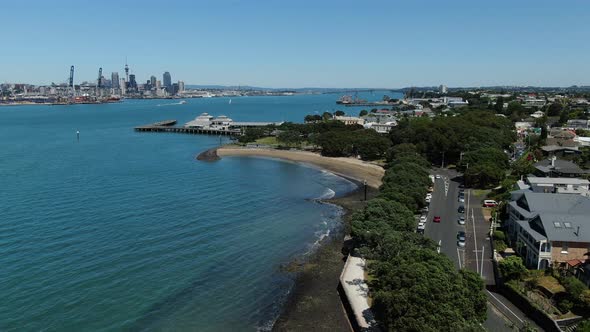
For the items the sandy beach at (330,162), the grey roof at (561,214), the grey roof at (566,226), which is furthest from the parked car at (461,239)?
the sandy beach at (330,162)

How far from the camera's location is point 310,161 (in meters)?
65.6

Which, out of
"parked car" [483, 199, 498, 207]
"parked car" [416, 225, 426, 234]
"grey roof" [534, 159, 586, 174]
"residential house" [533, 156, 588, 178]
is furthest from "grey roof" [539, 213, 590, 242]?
"grey roof" [534, 159, 586, 174]

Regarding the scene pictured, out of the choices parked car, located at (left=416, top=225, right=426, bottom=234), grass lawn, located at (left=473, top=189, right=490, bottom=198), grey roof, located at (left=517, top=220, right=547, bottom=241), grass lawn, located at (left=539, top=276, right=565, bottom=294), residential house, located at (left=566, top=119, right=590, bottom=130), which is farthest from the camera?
residential house, located at (left=566, top=119, right=590, bottom=130)

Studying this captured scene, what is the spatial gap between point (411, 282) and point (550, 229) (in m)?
10.6

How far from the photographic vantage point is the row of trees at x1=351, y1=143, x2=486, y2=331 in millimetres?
17031

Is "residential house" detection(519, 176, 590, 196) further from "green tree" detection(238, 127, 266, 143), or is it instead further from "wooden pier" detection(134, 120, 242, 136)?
"wooden pier" detection(134, 120, 242, 136)

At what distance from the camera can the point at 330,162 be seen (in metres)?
63.1

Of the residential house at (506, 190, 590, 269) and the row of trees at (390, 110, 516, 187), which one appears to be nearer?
the residential house at (506, 190, 590, 269)

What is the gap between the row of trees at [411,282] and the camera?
17.0 m

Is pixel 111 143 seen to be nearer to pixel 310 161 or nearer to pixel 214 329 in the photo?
pixel 310 161

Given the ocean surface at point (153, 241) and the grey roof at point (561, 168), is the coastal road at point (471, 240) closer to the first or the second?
the grey roof at point (561, 168)

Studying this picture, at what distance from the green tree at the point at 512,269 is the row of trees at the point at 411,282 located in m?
3.38

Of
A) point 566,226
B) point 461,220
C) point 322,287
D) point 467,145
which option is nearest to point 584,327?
point 566,226

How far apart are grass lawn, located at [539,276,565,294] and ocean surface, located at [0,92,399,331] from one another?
13.3 meters
